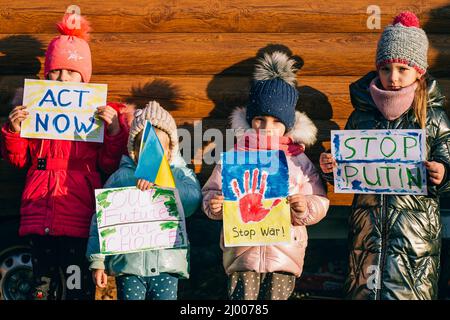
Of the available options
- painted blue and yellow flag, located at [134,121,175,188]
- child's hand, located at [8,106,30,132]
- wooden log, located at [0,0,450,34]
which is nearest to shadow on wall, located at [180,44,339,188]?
wooden log, located at [0,0,450,34]

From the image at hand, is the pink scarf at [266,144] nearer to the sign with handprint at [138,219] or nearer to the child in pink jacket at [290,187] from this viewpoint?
the child in pink jacket at [290,187]

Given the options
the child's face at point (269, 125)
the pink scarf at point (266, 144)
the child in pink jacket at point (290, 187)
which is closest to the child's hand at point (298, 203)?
the child in pink jacket at point (290, 187)

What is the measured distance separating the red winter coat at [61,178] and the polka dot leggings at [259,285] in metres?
1.22

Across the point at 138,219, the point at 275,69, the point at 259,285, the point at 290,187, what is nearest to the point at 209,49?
the point at 275,69

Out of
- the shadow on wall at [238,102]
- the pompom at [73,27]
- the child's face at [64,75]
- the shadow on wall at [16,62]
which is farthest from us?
the shadow on wall at [16,62]

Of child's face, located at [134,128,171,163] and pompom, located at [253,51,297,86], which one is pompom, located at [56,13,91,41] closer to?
child's face, located at [134,128,171,163]

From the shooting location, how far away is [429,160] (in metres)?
6.48

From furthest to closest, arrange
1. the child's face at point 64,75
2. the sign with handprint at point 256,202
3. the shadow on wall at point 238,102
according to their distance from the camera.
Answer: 1. the shadow on wall at point 238,102
2. the child's face at point 64,75
3. the sign with handprint at point 256,202

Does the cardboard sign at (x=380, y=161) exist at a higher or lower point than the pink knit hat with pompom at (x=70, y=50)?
lower

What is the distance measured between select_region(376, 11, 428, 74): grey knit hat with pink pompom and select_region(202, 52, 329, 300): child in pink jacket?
0.72m

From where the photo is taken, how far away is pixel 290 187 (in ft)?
21.5

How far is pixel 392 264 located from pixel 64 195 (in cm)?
241

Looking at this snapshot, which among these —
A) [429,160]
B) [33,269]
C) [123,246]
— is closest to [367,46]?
[429,160]

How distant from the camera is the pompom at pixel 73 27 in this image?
7309mm
